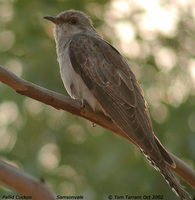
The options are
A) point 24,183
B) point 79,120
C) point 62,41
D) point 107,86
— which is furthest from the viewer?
point 79,120

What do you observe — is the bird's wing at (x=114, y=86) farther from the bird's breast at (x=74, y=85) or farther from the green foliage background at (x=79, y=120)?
the green foliage background at (x=79, y=120)

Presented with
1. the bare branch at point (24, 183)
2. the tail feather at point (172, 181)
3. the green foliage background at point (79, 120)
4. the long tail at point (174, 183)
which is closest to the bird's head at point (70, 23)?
the green foliage background at point (79, 120)

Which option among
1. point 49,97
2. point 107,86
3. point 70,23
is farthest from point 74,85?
point 70,23

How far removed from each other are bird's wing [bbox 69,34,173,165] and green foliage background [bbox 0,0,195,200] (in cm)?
129

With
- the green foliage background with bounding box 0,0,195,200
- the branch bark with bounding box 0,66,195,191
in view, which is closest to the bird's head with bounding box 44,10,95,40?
the green foliage background with bounding box 0,0,195,200

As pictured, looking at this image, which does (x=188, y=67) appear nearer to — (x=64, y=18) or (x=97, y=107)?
(x=64, y=18)

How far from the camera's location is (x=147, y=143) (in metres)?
5.01

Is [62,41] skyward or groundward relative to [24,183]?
groundward

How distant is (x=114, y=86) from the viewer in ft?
19.1

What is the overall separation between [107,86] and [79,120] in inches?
93.3

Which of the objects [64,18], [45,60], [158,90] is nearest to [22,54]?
[45,60]

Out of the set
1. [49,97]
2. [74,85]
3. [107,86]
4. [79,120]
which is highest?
[49,97]

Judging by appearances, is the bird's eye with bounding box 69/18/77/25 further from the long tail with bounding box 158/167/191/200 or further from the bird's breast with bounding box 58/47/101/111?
the long tail with bounding box 158/167/191/200

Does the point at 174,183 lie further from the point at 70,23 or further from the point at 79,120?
the point at 79,120
